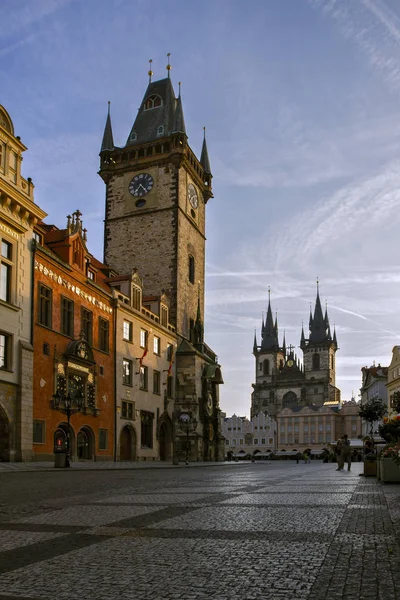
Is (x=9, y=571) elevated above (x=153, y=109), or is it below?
below

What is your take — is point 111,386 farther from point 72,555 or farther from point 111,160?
point 72,555

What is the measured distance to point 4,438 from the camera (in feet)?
93.3

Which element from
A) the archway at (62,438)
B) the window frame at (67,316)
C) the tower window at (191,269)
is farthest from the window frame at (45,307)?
the tower window at (191,269)

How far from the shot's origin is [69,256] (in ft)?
117

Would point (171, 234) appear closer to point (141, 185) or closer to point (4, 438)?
point (141, 185)

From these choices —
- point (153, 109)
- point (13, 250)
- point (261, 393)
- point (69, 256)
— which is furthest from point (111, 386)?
point (261, 393)

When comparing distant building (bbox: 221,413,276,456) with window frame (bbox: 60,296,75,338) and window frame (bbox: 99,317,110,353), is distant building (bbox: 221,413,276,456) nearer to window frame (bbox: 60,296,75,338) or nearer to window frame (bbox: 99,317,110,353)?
window frame (bbox: 99,317,110,353)

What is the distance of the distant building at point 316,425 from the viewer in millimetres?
143000

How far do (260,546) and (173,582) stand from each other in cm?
152

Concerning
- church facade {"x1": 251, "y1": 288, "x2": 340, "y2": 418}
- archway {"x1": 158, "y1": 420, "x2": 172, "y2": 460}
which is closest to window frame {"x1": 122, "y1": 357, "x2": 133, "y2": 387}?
archway {"x1": 158, "y1": 420, "x2": 172, "y2": 460}

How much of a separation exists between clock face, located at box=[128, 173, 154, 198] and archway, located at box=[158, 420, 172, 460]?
19229 mm

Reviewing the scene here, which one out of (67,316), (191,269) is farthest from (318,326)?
(67,316)

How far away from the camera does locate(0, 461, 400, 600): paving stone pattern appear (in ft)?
13.3

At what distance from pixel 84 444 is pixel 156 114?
114 ft
